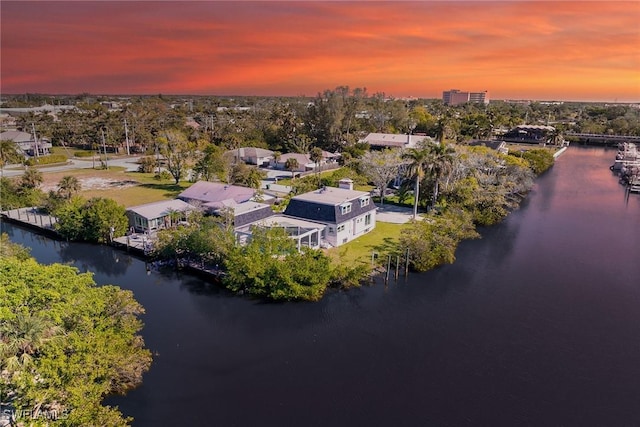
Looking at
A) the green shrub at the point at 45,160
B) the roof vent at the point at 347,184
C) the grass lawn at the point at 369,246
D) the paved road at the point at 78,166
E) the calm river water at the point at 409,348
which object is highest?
the roof vent at the point at 347,184

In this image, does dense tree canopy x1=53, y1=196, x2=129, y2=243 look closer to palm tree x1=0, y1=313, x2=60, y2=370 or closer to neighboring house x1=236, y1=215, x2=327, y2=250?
neighboring house x1=236, y1=215, x2=327, y2=250

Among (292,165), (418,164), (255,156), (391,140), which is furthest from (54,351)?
(391,140)

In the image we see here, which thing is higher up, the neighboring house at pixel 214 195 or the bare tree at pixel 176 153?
the bare tree at pixel 176 153

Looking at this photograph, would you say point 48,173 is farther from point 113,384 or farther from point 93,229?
point 113,384

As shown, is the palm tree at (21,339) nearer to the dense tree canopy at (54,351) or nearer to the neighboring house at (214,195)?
the dense tree canopy at (54,351)

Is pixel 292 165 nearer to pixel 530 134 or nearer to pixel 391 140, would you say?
pixel 391 140

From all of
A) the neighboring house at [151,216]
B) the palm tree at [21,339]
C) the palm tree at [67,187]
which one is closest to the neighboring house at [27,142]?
the palm tree at [67,187]
